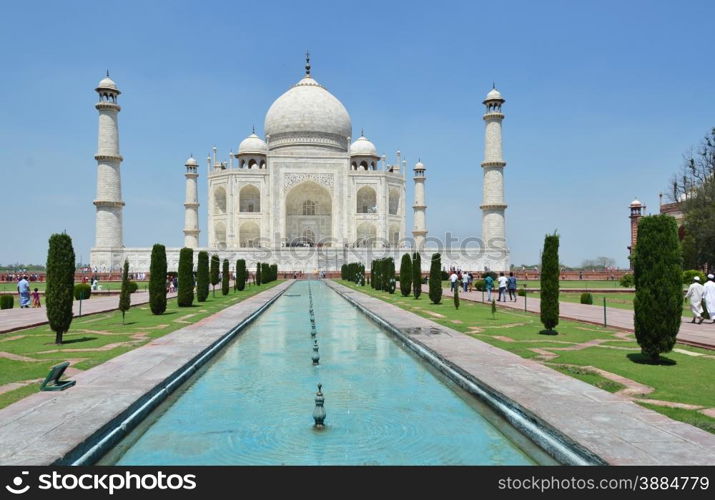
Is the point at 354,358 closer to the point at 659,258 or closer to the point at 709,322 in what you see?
the point at 659,258

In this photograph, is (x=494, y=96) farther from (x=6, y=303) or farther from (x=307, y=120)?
(x=6, y=303)

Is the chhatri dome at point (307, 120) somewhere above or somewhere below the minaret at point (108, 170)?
above

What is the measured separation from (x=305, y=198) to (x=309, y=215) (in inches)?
55.9

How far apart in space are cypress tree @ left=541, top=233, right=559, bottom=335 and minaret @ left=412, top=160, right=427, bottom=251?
34.5 metres

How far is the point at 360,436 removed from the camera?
3.97 m

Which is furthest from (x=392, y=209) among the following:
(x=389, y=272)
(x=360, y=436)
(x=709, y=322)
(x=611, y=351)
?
(x=360, y=436)

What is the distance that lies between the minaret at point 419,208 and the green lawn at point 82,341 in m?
32.8

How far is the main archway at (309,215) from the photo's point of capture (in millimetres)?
45781

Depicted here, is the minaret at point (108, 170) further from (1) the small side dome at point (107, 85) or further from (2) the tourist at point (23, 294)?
(2) the tourist at point (23, 294)

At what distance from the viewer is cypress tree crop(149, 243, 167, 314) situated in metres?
12.3

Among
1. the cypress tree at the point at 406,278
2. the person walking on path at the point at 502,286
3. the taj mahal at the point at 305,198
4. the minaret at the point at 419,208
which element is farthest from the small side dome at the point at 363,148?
the person walking on path at the point at 502,286

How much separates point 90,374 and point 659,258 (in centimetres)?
606

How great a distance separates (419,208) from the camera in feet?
147

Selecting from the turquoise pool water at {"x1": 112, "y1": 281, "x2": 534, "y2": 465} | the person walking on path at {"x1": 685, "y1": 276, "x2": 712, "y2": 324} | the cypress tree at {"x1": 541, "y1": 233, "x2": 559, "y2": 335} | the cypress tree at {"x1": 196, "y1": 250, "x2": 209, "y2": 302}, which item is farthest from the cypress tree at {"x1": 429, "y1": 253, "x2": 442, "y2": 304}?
the turquoise pool water at {"x1": 112, "y1": 281, "x2": 534, "y2": 465}
